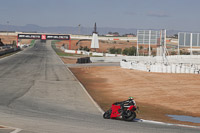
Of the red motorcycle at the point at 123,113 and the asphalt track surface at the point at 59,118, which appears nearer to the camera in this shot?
the asphalt track surface at the point at 59,118

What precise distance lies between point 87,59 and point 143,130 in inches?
2273

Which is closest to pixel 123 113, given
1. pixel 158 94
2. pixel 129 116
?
pixel 129 116

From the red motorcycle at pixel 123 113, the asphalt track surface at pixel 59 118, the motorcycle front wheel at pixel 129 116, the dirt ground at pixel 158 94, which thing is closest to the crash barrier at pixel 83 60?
the dirt ground at pixel 158 94

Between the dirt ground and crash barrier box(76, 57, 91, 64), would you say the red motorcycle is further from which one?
crash barrier box(76, 57, 91, 64)

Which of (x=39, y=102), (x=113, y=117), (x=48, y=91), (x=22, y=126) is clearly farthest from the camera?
(x=48, y=91)

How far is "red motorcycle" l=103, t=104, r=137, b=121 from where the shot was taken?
1627cm

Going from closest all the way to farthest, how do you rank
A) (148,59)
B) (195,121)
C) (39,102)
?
(195,121), (39,102), (148,59)

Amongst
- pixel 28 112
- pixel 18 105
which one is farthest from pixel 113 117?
pixel 18 105

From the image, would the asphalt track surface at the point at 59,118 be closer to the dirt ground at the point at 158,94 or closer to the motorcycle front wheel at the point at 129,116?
the motorcycle front wheel at the point at 129,116

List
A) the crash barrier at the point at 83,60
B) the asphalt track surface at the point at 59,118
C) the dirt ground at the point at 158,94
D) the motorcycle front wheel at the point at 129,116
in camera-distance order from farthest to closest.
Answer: the crash barrier at the point at 83,60
the dirt ground at the point at 158,94
the motorcycle front wheel at the point at 129,116
the asphalt track surface at the point at 59,118

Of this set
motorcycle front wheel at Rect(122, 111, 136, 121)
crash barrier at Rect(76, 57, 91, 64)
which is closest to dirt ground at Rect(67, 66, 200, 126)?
motorcycle front wheel at Rect(122, 111, 136, 121)

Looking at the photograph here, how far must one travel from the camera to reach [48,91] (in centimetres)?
2844

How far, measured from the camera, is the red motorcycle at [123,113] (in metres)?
16.3

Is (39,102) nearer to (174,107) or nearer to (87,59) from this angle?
(174,107)
